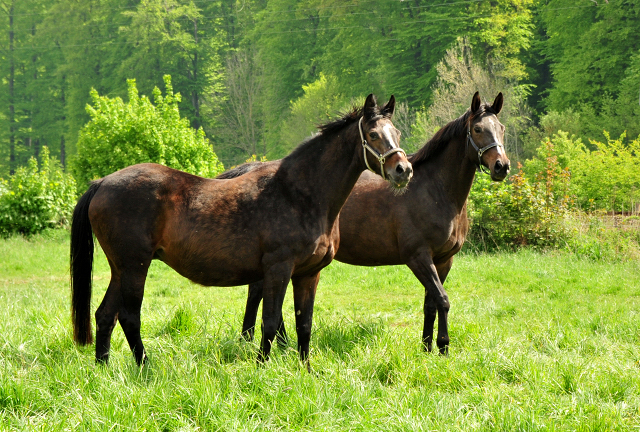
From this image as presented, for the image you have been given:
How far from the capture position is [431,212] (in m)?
6.28

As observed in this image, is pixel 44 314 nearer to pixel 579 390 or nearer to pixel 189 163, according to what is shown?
pixel 579 390

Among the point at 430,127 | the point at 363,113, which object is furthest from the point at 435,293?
the point at 430,127

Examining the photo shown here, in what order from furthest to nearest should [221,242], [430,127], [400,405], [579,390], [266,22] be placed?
1. [266,22]
2. [430,127]
3. [221,242]
4. [579,390]
5. [400,405]

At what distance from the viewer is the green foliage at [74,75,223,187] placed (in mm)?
18359

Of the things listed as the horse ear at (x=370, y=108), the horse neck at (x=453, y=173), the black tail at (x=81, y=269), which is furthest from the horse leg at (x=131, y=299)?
the horse neck at (x=453, y=173)

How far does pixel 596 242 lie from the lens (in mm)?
12391

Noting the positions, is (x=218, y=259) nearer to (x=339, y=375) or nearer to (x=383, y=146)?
(x=339, y=375)

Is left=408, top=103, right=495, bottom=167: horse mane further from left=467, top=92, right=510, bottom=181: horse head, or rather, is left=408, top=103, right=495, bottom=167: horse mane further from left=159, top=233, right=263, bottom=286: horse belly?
left=159, top=233, right=263, bottom=286: horse belly

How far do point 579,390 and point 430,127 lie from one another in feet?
68.2

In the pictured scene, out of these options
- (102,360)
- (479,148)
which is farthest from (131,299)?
(479,148)

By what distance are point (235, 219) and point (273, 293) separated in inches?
27.4

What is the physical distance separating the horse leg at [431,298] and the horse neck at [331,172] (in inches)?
52.2

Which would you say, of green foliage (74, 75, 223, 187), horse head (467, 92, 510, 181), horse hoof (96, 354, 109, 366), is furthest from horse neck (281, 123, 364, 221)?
green foliage (74, 75, 223, 187)

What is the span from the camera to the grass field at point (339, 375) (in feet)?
13.1
